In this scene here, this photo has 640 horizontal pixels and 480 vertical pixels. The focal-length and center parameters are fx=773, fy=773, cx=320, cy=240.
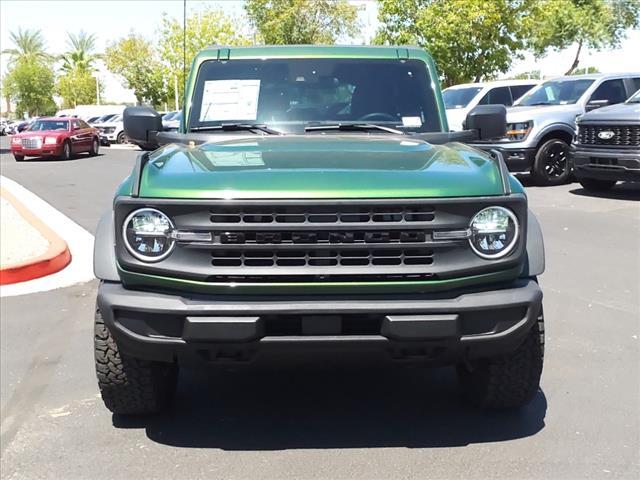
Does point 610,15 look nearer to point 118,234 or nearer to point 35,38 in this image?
point 118,234

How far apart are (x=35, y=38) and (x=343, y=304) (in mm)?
94318

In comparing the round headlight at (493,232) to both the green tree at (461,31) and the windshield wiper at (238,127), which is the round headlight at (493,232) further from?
the green tree at (461,31)

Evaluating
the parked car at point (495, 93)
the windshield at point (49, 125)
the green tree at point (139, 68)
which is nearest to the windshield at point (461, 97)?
the parked car at point (495, 93)

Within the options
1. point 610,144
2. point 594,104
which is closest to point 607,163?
point 610,144

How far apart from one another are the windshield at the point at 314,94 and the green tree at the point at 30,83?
85.9 metres

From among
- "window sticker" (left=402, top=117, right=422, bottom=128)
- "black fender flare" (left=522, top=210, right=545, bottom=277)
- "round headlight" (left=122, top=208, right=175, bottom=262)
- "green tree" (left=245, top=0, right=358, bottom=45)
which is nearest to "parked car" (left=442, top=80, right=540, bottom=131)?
"window sticker" (left=402, top=117, right=422, bottom=128)

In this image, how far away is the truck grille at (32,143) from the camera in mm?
24875

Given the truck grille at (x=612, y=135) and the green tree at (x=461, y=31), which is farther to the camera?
the green tree at (x=461, y=31)

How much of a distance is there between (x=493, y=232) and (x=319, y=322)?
2.70ft

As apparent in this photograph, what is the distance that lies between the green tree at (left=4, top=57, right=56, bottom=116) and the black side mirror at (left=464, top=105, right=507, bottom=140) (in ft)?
284

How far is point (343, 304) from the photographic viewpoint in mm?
3082

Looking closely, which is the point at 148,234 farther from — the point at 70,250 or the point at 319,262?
the point at 70,250

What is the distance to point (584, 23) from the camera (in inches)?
1222

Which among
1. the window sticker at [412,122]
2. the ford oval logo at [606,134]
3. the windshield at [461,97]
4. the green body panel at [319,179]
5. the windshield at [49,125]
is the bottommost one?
the windshield at [49,125]
